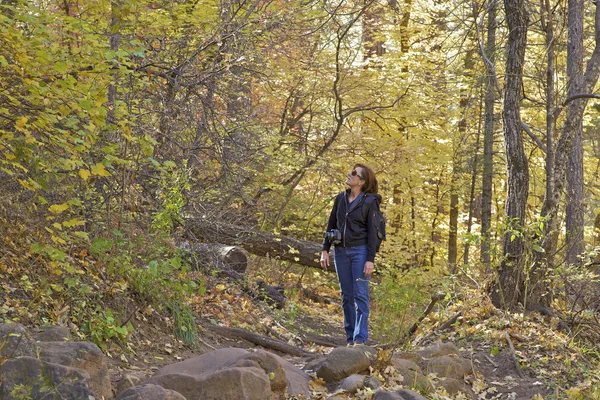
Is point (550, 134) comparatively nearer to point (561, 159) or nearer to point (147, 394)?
point (561, 159)

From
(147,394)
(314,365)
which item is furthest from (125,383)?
(314,365)

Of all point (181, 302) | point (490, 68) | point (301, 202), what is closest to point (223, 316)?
point (181, 302)

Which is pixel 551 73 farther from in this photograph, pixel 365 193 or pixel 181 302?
pixel 181 302

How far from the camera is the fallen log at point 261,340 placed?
8484 mm

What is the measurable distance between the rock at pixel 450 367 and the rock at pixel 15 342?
378 centimetres

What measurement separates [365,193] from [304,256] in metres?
5.61

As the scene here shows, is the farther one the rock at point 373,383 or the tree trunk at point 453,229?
the tree trunk at point 453,229

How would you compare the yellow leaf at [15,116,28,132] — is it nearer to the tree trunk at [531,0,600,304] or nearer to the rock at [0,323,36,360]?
the rock at [0,323,36,360]

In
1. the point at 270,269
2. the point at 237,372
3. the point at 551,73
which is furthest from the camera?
the point at 270,269

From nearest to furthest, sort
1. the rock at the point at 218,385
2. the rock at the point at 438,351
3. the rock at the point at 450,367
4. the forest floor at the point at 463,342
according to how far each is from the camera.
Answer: the rock at the point at 218,385
the forest floor at the point at 463,342
the rock at the point at 450,367
the rock at the point at 438,351

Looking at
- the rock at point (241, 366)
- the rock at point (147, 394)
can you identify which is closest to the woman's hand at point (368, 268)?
the rock at point (241, 366)

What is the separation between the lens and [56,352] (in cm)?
482

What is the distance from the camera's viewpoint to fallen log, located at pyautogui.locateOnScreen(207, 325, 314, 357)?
848 centimetres

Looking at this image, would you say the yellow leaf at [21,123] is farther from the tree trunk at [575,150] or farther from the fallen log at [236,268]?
the tree trunk at [575,150]
